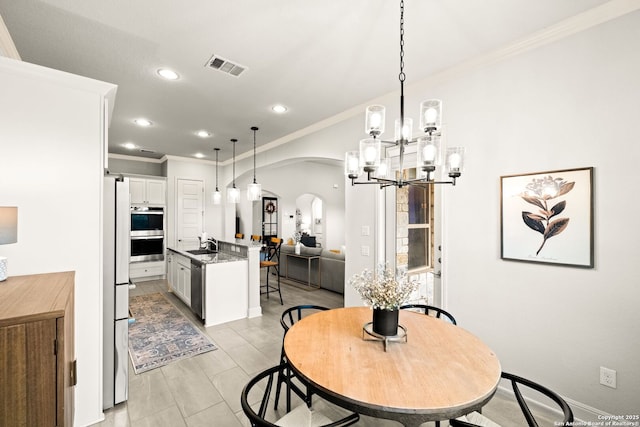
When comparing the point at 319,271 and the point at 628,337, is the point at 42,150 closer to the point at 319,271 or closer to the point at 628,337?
the point at 628,337

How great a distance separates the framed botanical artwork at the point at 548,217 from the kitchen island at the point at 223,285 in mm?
3252

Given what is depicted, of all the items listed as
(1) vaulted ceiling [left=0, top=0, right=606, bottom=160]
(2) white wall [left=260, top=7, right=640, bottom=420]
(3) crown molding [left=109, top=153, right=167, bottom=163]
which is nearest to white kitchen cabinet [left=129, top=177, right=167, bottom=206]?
(3) crown molding [left=109, top=153, right=167, bottom=163]

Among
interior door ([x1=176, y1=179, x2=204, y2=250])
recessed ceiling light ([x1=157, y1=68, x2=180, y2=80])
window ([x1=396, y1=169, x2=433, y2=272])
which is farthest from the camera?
interior door ([x1=176, y1=179, x2=204, y2=250])

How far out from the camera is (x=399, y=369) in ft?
4.58

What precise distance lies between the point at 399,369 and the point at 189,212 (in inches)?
262

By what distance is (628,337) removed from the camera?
189 cm

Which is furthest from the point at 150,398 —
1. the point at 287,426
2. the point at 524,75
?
the point at 524,75

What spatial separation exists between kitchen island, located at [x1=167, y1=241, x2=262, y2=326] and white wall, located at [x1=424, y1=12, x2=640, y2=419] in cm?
274

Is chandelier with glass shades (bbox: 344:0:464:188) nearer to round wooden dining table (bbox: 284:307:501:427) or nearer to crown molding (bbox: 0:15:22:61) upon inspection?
round wooden dining table (bbox: 284:307:501:427)

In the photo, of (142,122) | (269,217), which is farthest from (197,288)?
(269,217)

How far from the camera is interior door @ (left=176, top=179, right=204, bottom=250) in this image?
6848 millimetres

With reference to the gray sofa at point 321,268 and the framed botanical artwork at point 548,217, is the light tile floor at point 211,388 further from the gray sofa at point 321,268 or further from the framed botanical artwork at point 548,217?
the gray sofa at point 321,268

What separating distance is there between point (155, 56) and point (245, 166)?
13.1 ft

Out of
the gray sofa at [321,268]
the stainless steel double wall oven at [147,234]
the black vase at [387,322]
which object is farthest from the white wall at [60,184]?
the stainless steel double wall oven at [147,234]
